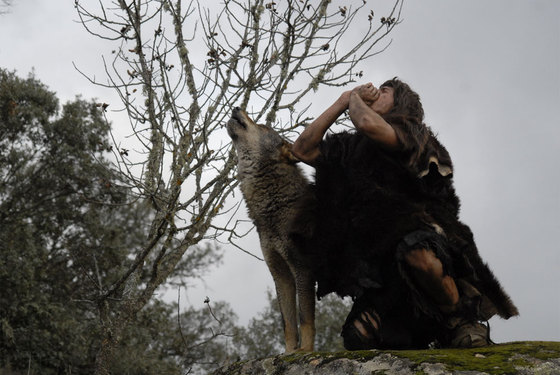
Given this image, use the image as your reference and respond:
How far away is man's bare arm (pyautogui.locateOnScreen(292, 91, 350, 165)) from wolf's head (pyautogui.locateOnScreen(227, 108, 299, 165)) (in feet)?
1.40

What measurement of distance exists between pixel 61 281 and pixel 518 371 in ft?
51.0

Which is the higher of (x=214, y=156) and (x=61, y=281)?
(x=61, y=281)

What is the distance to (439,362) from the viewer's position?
10.0ft

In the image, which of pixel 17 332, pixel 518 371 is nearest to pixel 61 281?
pixel 17 332

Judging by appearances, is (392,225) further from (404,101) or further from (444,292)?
(404,101)

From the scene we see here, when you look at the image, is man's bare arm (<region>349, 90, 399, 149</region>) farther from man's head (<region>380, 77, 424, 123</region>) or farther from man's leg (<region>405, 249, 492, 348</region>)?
man's leg (<region>405, 249, 492, 348</region>)

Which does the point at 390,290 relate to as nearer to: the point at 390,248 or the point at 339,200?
the point at 390,248

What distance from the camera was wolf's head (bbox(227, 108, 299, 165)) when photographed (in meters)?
4.54

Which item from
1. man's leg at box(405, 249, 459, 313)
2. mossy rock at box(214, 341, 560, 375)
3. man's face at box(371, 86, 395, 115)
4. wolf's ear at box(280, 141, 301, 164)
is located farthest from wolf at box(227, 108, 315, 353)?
man's leg at box(405, 249, 459, 313)

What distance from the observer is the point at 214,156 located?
5910 mm

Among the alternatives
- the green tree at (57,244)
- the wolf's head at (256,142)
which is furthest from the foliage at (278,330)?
the wolf's head at (256,142)

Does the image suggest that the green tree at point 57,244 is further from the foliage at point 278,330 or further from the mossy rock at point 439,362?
the mossy rock at point 439,362

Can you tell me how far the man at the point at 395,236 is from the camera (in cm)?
356

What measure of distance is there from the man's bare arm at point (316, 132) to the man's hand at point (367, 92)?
0.09 metres
